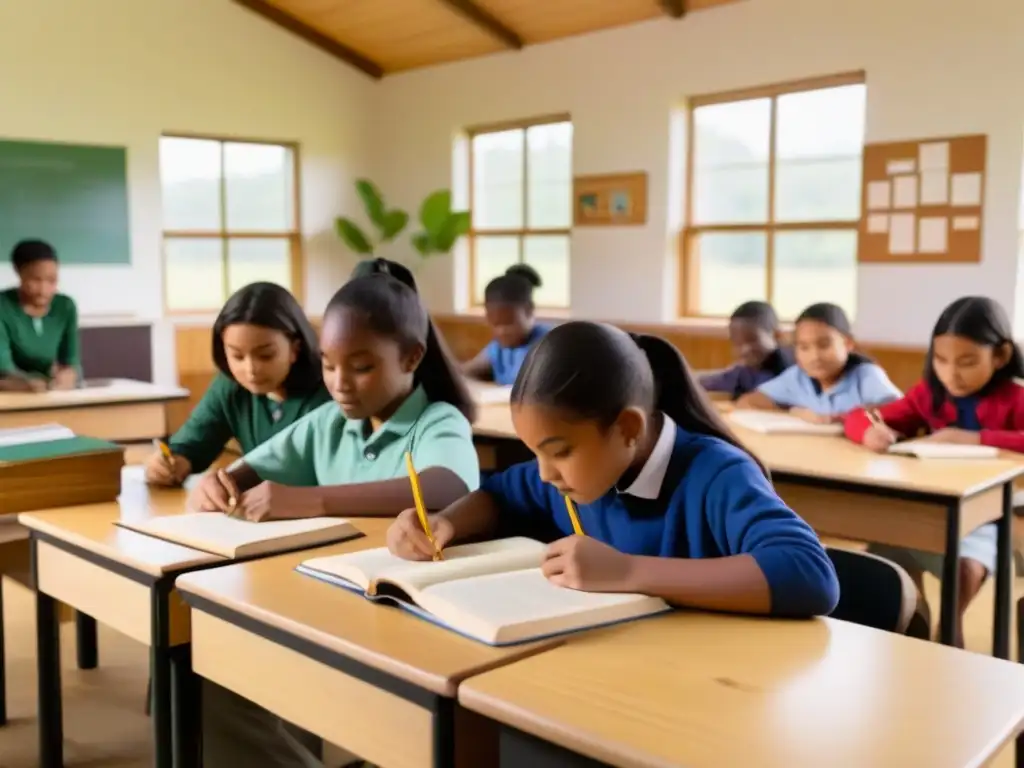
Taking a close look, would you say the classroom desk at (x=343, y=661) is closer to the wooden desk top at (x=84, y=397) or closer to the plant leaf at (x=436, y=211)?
the wooden desk top at (x=84, y=397)

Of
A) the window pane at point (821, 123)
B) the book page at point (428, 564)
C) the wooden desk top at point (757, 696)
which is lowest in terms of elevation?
the wooden desk top at point (757, 696)

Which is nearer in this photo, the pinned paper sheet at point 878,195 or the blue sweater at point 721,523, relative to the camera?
the blue sweater at point 721,523

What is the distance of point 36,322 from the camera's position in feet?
15.5

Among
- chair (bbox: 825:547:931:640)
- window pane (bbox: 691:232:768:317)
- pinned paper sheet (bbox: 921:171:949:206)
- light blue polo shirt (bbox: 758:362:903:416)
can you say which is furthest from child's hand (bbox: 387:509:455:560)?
window pane (bbox: 691:232:768:317)

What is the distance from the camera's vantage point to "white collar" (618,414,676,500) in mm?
1431

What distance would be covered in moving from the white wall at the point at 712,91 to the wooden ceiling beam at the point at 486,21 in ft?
0.43

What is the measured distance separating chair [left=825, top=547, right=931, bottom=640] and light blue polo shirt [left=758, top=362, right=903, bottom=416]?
2.08 m

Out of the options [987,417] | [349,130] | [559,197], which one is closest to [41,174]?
[349,130]

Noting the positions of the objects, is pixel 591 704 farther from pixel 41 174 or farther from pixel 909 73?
pixel 41 174

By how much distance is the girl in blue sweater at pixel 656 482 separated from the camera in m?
1.30

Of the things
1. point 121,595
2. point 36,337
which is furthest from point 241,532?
point 36,337

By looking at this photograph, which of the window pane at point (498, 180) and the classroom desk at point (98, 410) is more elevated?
the window pane at point (498, 180)

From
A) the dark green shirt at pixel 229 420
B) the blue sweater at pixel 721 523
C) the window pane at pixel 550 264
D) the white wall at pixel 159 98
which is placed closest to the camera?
the blue sweater at pixel 721 523

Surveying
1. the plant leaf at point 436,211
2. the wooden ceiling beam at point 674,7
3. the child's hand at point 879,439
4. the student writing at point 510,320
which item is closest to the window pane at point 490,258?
the plant leaf at point 436,211
